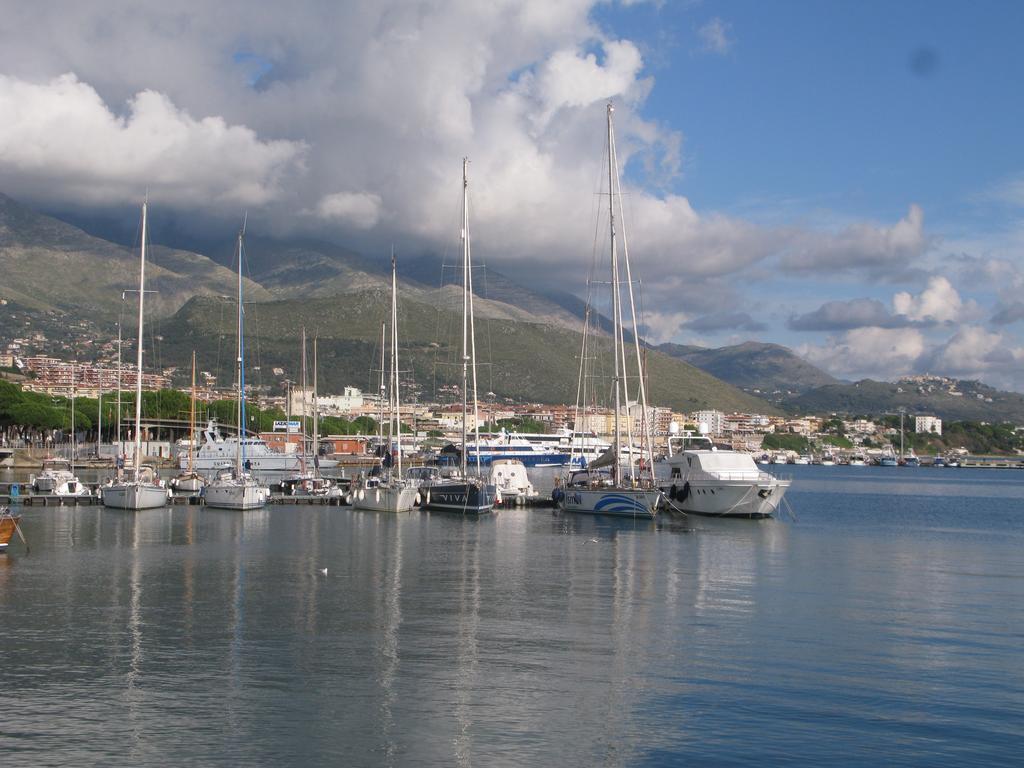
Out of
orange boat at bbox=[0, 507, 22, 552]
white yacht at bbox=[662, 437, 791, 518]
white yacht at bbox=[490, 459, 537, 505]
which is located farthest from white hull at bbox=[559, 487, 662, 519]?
orange boat at bbox=[0, 507, 22, 552]

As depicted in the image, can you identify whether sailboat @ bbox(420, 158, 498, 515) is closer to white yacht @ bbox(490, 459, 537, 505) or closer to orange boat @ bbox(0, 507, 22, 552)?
white yacht @ bbox(490, 459, 537, 505)

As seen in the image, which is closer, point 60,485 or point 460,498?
point 460,498

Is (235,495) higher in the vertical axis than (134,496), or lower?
lower

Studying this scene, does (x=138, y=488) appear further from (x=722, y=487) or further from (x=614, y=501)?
(x=722, y=487)

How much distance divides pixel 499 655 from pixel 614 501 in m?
40.3

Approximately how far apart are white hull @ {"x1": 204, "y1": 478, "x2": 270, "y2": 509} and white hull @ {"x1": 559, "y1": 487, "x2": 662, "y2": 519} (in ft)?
62.7

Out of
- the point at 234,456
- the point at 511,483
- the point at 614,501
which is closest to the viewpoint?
the point at 614,501

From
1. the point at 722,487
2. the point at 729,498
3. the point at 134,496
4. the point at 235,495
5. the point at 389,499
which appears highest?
the point at 722,487

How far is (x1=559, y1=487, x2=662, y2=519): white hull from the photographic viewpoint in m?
63.3

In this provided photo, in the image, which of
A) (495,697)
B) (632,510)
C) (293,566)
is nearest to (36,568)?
(293,566)

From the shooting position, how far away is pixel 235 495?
221 ft

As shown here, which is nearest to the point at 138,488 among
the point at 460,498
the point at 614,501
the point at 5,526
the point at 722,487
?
the point at 460,498

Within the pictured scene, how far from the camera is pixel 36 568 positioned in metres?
38.6

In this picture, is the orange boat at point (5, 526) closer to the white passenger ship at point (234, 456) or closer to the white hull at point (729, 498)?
the white hull at point (729, 498)
